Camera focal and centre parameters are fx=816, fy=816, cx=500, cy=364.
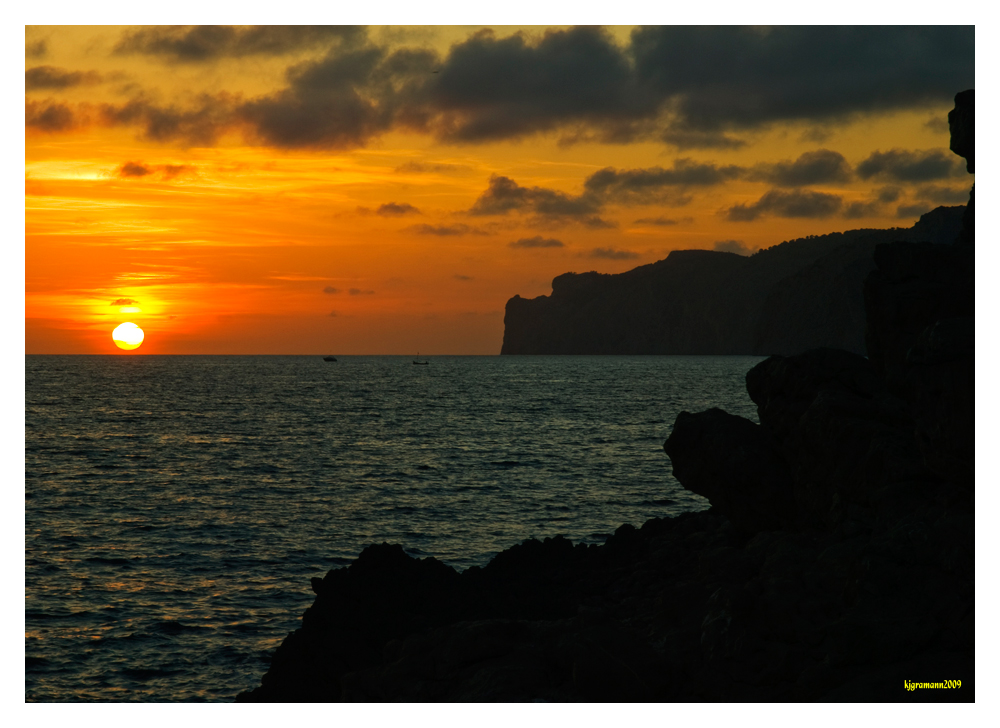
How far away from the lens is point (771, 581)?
13.9 m

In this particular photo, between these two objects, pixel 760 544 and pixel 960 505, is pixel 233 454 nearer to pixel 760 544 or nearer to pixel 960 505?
pixel 760 544

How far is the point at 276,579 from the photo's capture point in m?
23.3

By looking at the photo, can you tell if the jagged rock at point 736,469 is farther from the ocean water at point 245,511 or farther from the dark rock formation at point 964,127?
the ocean water at point 245,511

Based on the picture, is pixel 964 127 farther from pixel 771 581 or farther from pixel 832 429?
pixel 771 581

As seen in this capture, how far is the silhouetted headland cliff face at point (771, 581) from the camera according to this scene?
38.9 ft

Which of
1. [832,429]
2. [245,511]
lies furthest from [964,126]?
[245,511]

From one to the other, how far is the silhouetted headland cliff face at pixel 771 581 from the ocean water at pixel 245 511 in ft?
12.6

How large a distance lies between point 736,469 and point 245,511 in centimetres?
2133

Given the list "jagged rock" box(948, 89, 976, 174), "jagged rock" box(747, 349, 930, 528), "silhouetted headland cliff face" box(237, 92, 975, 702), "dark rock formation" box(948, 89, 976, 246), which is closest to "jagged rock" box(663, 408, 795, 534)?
"silhouetted headland cliff face" box(237, 92, 975, 702)

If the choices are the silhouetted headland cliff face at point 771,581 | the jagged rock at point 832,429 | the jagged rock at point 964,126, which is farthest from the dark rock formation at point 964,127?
the jagged rock at point 832,429

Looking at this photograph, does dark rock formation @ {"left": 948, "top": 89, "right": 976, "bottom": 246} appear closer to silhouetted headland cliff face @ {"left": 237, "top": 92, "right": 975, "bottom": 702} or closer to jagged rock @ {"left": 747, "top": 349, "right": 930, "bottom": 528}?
silhouetted headland cliff face @ {"left": 237, "top": 92, "right": 975, "bottom": 702}

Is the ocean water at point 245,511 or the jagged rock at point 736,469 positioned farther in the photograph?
the jagged rock at point 736,469
